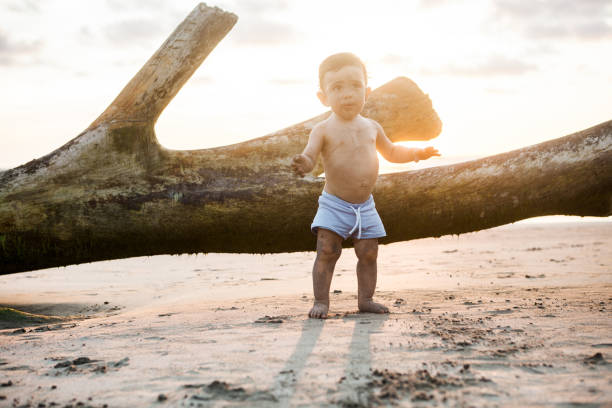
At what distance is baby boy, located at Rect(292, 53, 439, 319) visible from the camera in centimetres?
402

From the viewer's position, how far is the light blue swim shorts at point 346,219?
403 cm

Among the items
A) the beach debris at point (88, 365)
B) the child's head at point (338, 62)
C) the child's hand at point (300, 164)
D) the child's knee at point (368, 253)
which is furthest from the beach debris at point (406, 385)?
the child's head at point (338, 62)

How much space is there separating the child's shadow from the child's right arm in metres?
0.99

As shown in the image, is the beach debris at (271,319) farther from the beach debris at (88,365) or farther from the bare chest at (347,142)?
the bare chest at (347,142)

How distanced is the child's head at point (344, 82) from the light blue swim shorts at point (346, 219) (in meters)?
0.66

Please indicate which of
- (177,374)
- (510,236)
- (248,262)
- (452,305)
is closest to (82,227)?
(177,374)

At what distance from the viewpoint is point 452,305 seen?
4219mm

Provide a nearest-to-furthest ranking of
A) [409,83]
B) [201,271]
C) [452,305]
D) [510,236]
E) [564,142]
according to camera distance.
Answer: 1. [452,305]
2. [564,142]
3. [409,83]
4. [201,271]
5. [510,236]

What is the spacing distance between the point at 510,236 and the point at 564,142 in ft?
27.7

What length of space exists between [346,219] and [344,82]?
1.00 metres

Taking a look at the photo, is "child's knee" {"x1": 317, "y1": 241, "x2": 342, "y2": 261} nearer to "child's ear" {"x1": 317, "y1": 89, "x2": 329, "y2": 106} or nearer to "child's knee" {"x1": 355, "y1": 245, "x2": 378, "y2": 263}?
"child's knee" {"x1": 355, "y1": 245, "x2": 378, "y2": 263}

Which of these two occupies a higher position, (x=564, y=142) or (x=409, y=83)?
(x=409, y=83)

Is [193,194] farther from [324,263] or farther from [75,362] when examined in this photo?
[75,362]

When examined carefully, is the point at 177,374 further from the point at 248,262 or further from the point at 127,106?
the point at 248,262
